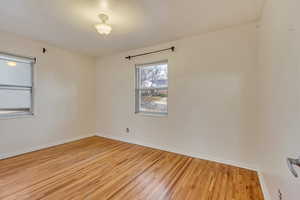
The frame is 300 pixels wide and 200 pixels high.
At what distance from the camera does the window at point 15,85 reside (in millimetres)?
2768

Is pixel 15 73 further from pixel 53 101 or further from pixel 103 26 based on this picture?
pixel 103 26

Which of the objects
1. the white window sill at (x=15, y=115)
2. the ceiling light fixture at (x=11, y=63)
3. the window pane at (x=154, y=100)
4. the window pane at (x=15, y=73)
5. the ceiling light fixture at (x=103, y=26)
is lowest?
the white window sill at (x=15, y=115)

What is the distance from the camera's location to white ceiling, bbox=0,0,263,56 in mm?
1904

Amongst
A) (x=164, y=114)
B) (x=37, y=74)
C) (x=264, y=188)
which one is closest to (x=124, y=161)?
(x=164, y=114)

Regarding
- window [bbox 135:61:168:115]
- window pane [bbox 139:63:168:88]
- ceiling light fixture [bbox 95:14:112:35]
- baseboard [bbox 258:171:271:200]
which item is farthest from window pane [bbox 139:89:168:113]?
baseboard [bbox 258:171:271:200]

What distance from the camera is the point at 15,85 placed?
2.92 m

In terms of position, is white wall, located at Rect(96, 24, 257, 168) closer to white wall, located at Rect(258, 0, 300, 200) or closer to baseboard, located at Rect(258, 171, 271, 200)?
baseboard, located at Rect(258, 171, 271, 200)

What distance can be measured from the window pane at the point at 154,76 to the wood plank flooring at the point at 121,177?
1614 millimetres

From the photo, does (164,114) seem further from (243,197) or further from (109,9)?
(109,9)

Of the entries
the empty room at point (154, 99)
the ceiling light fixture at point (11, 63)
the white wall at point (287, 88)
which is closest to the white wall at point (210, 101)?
the empty room at point (154, 99)

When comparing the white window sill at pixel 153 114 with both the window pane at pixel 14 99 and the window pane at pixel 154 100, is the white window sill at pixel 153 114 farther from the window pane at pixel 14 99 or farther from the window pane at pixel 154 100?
the window pane at pixel 14 99

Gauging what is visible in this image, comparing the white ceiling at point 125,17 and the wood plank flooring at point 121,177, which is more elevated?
the white ceiling at point 125,17

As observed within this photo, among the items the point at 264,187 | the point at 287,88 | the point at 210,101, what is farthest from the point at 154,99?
the point at 287,88

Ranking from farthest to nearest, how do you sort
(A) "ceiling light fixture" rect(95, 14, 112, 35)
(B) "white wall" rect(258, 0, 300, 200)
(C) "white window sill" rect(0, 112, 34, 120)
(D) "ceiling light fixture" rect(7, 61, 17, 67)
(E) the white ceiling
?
(D) "ceiling light fixture" rect(7, 61, 17, 67) < (C) "white window sill" rect(0, 112, 34, 120) < (A) "ceiling light fixture" rect(95, 14, 112, 35) < (E) the white ceiling < (B) "white wall" rect(258, 0, 300, 200)
